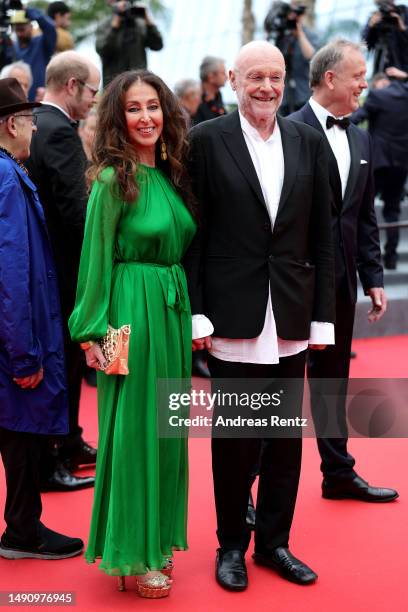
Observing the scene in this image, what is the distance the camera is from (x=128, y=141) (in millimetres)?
3420

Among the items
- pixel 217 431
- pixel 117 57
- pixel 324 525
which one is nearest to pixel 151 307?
pixel 217 431

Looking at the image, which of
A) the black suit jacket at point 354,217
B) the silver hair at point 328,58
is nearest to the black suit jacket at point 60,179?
the black suit jacket at point 354,217

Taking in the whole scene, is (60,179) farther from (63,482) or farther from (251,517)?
(251,517)

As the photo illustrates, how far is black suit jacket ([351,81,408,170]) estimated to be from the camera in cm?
938

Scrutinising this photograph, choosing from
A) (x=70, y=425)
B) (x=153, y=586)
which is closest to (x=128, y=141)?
(x=153, y=586)

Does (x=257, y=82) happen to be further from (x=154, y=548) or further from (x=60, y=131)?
(x=154, y=548)

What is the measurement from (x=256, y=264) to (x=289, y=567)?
1164mm

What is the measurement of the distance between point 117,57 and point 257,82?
6.09 metres

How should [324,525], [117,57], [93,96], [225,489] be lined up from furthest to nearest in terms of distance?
[117,57], [93,96], [324,525], [225,489]

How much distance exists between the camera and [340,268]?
4.34 meters

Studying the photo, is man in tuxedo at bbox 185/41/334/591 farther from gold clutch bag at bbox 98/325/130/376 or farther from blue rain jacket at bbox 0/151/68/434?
blue rain jacket at bbox 0/151/68/434

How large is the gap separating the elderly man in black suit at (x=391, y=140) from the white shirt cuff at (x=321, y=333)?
19.1 feet

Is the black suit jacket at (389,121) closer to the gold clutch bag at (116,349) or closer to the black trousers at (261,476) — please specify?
the black trousers at (261,476)

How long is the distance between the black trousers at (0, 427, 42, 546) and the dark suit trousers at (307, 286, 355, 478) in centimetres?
143
